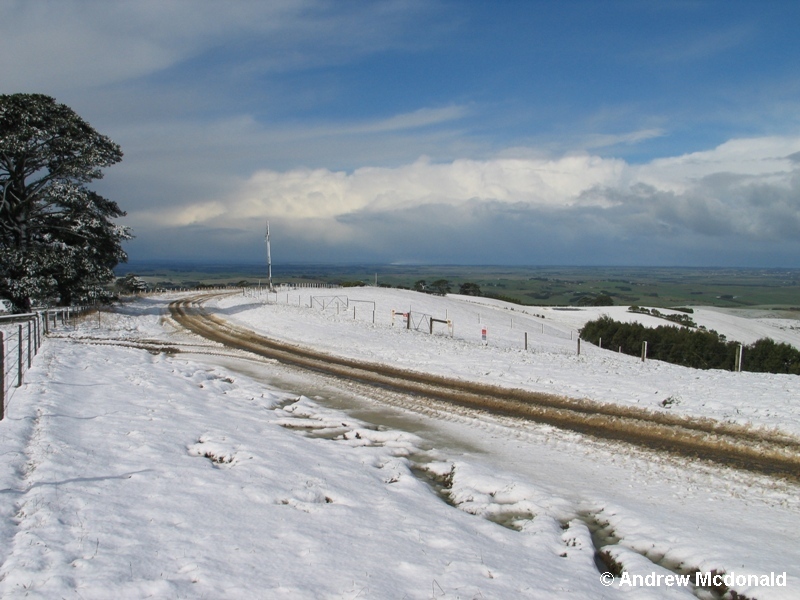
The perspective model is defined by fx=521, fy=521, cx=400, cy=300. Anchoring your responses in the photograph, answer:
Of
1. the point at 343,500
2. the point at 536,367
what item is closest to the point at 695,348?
the point at 536,367

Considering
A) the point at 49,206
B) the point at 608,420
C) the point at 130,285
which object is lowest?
the point at 608,420

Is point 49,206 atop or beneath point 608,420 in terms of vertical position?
atop

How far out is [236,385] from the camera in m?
15.6

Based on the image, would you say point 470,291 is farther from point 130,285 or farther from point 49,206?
point 49,206

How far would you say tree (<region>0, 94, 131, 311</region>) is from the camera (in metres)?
29.8

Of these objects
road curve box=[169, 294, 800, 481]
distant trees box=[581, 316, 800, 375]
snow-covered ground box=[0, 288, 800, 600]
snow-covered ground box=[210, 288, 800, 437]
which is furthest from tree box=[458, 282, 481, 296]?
snow-covered ground box=[0, 288, 800, 600]

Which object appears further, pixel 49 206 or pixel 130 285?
pixel 130 285

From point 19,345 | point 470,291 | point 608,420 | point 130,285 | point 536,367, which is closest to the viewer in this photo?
point 19,345

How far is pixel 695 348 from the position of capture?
38.1 metres

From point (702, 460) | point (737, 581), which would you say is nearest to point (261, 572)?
point (737, 581)

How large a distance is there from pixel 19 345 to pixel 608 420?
13525 mm

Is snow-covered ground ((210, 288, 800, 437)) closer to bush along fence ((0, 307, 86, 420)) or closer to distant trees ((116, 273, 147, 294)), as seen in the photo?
bush along fence ((0, 307, 86, 420))

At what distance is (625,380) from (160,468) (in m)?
13.9

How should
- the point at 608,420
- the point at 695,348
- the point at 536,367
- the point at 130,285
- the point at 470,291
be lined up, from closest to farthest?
the point at 608,420 → the point at 536,367 → the point at 695,348 → the point at 130,285 → the point at 470,291
